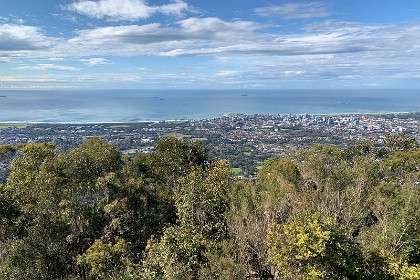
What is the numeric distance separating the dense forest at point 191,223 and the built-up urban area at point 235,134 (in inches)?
1045

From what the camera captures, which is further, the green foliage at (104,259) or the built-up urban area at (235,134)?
the built-up urban area at (235,134)

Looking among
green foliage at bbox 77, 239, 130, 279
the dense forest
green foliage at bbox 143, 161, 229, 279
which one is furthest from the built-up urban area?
green foliage at bbox 77, 239, 130, 279

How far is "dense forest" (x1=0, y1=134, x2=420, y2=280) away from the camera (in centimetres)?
820

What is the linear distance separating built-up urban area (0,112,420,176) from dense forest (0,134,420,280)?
2654cm

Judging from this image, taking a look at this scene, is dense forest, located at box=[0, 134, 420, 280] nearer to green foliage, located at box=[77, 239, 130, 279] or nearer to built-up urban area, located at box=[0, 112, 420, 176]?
green foliage, located at box=[77, 239, 130, 279]

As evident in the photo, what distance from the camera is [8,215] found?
500 inches

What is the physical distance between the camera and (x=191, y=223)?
11492 millimetres

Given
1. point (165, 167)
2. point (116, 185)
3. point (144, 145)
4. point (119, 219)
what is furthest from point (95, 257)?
point (144, 145)

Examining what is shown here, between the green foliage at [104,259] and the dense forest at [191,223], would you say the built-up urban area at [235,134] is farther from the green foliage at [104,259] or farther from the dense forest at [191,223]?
the green foliage at [104,259]

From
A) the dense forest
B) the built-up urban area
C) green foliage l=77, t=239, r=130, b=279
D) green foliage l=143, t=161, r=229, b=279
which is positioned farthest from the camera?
A: the built-up urban area

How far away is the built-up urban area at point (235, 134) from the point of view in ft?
177

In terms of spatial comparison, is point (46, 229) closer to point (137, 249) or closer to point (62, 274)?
point (62, 274)

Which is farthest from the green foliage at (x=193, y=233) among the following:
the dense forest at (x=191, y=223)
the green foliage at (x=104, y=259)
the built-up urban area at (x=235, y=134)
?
the built-up urban area at (x=235, y=134)

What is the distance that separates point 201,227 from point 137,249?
544 centimetres
